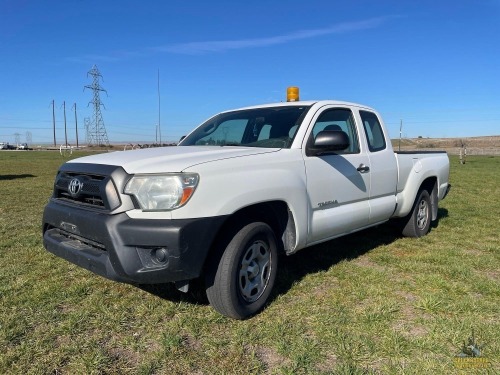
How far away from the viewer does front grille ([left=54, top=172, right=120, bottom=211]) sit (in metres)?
A: 2.97

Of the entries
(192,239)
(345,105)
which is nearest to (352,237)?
(345,105)

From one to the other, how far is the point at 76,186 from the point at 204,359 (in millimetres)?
1669

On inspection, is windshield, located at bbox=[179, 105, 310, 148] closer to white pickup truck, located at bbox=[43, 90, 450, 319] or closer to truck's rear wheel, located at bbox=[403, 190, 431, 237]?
white pickup truck, located at bbox=[43, 90, 450, 319]

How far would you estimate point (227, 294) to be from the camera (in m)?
3.11

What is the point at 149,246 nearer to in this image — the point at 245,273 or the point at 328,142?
the point at 245,273

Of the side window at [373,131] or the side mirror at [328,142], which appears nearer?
the side mirror at [328,142]

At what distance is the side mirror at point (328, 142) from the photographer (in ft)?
12.2

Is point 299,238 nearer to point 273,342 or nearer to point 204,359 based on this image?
point 273,342

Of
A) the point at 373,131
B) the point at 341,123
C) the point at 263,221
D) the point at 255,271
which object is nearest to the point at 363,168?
the point at 341,123

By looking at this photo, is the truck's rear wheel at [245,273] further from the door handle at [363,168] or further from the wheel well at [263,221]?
the door handle at [363,168]

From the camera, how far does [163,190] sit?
290 cm

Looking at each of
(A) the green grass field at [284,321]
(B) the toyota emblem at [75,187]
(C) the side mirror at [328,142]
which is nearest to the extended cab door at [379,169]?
(A) the green grass field at [284,321]

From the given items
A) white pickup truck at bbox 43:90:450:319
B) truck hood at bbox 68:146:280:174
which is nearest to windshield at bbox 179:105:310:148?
white pickup truck at bbox 43:90:450:319

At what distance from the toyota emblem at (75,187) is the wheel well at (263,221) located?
116 cm
